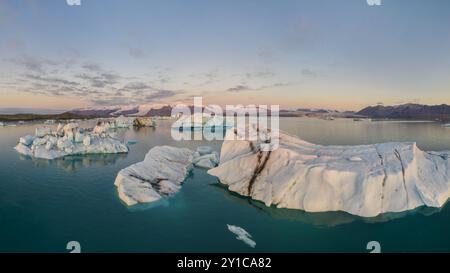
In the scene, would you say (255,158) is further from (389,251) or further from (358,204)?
(389,251)

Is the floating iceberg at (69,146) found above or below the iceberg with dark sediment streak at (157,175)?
above

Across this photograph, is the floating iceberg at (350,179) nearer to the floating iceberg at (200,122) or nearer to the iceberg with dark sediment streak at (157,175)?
the iceberg with dark sediment streak at (157,175)

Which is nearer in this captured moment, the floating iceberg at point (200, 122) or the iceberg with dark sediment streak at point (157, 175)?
the iceberg with dark sediment streak at point (157, 175)

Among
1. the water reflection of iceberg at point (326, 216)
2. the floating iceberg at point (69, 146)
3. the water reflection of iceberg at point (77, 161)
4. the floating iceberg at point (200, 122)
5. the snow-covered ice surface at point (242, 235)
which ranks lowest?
the snow-covered ice surface at point (242, 235)

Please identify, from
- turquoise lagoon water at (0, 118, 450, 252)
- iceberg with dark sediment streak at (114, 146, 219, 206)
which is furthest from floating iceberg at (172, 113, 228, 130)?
turquoise lagoon water at (0, 118, 450, 252)

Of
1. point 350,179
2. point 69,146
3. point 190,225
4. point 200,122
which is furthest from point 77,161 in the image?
point 200,122

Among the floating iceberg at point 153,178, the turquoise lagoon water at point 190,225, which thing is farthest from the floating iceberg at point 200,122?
the turquoise lagoon water at point 190,225

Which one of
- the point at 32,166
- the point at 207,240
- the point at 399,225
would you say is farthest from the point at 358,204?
the point at 32,166

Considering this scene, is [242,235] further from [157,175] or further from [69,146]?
[69,146]
